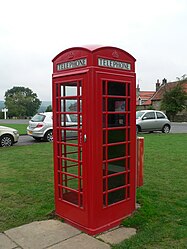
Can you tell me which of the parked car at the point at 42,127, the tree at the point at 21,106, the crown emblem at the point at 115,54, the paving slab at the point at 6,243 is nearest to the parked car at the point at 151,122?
the parked car at the point at 42,127

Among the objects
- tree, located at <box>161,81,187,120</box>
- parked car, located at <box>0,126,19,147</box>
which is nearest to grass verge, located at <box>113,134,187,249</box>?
parked car, located at <box>0,126,19,147</box>

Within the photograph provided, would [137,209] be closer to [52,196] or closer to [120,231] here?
[120,231]

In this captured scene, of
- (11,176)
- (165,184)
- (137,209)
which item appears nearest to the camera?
(137,209)

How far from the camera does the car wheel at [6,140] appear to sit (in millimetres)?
12242

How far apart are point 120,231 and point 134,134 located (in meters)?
1.40

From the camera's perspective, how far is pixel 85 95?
11.4ft

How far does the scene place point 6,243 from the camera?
3291 millimetres

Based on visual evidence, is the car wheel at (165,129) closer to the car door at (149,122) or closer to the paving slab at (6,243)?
the car door at (149,122)

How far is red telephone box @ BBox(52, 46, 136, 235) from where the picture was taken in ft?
11.4

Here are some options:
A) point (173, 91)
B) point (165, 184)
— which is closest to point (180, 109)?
point (173, 91)

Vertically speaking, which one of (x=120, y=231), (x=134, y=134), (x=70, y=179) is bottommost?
(x=120, y=231)

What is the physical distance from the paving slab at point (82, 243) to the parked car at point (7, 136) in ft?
31.8

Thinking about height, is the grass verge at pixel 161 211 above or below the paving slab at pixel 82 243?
above

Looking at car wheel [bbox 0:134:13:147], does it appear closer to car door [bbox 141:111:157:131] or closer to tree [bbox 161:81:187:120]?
car door [bbox 141:111:157:131]
